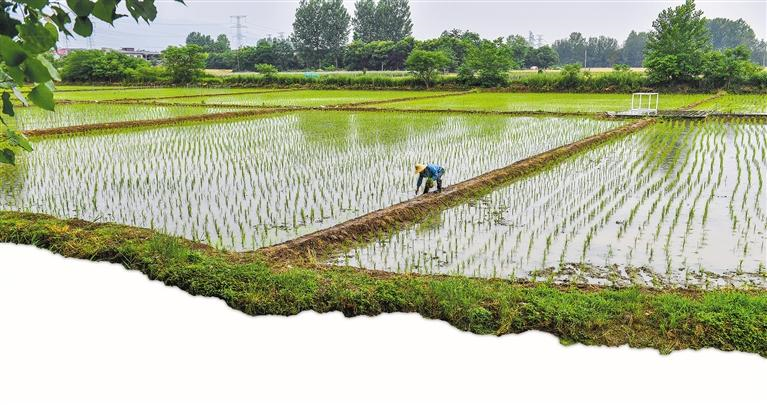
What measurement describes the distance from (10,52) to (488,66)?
101 feet

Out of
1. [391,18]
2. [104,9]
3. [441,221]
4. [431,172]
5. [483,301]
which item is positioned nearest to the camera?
[104,9]

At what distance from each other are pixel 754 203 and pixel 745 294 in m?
3.65

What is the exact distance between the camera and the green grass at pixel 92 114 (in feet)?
51.6

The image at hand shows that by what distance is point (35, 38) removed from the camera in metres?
1.01

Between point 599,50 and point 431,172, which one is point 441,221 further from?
point 599,50

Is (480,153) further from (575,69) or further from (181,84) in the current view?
(181,84)

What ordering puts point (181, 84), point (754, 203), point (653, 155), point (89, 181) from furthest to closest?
point (181, 84) → point (653, 155) → point (89, 181) → point (754, 203)

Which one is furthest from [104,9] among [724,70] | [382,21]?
[382,21]

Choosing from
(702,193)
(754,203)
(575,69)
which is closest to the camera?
(754,203)

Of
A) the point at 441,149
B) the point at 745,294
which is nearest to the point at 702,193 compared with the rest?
the point at 745,294

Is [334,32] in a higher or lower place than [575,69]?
higher

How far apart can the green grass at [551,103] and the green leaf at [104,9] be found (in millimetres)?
19277

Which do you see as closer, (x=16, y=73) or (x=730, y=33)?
(x=16, y=73)

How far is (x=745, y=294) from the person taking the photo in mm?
4297
